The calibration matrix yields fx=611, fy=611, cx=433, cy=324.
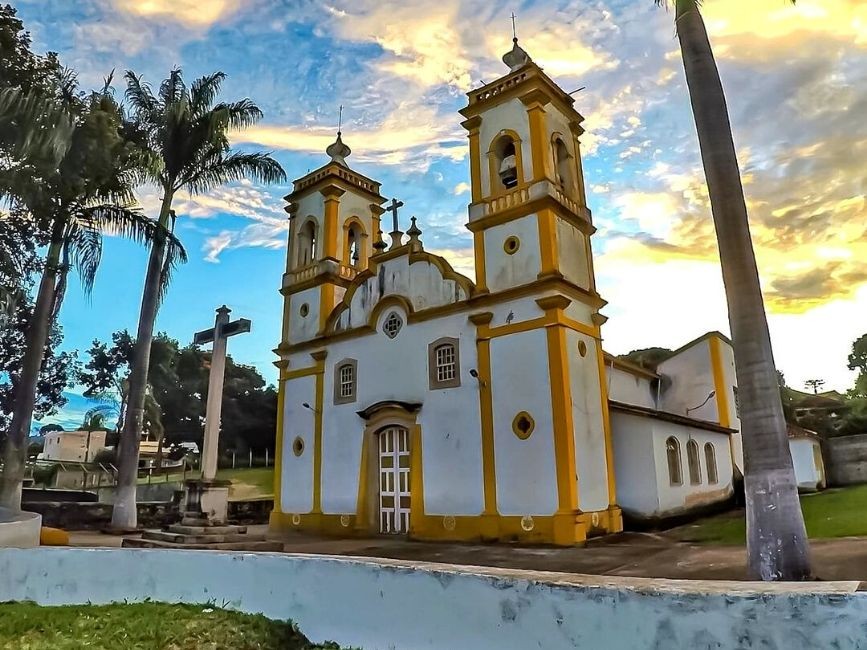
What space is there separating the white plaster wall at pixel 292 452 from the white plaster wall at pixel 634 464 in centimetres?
798

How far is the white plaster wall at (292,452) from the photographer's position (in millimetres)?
16609

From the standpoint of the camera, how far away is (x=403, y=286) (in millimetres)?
15641

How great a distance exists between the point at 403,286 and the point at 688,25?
926 centimetres

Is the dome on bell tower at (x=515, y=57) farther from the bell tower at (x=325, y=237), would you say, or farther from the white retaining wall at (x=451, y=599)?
the white retaining wall at (x=451, y=599)

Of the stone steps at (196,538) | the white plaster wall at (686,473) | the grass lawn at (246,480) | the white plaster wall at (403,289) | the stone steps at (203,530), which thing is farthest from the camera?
the grass lawn at (246,480)

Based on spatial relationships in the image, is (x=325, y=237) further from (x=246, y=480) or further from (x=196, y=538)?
(x=246, y=480)

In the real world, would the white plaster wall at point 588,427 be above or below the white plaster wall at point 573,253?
below

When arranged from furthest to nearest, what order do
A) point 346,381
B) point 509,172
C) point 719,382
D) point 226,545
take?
point 719,382 < point 346,381 < point 509,172 < point 226,545

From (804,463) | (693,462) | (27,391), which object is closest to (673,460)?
(693,462)

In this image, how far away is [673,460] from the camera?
591 inches

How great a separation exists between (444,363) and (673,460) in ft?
20.2

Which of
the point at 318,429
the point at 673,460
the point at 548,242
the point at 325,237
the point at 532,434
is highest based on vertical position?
the point at 325,237

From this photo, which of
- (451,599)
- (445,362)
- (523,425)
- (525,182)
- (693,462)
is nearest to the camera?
(451,599)

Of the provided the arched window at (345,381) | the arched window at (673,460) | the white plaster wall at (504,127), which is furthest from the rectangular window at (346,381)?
the arched window at (673,460)
